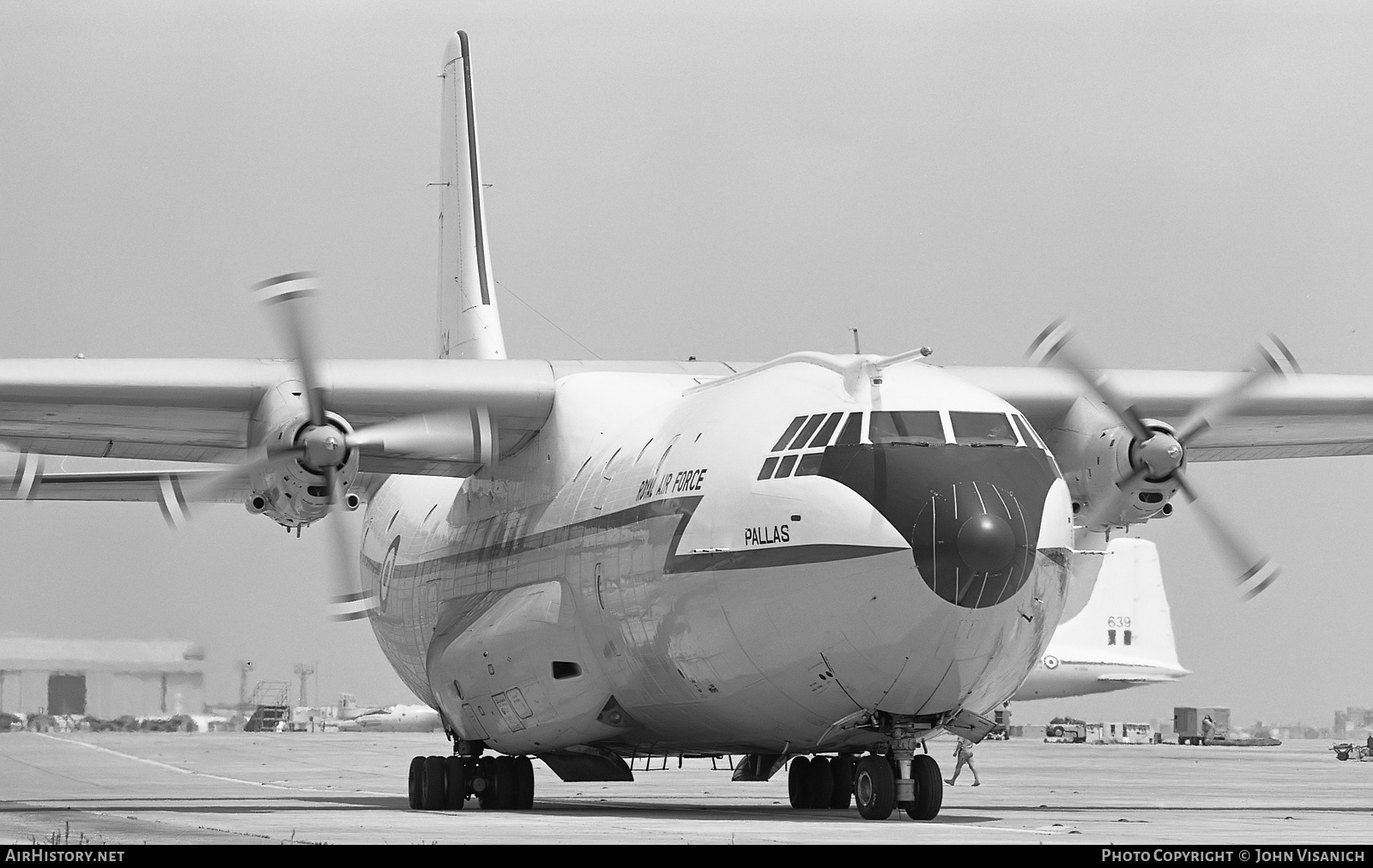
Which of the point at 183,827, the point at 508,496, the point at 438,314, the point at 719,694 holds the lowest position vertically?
the point at 183,827

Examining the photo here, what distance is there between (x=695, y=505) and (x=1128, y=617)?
40.9 metres

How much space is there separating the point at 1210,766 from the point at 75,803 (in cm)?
2427

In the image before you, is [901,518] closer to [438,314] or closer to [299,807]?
[299,807]

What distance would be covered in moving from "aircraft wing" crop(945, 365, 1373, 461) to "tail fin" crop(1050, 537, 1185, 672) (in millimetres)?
32129

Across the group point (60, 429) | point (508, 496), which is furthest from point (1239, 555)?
point (60, 429)

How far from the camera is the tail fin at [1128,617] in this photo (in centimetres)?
5416

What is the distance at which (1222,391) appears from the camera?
20.7 metres

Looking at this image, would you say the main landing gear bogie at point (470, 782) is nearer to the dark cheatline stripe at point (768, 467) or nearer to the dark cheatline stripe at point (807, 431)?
the dark cheatline stripe at point (768, 467)

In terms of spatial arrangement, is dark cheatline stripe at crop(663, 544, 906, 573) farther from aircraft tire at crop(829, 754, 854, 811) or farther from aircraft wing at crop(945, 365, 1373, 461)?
aircraft wing at crop(945, 365, 1373, 461)

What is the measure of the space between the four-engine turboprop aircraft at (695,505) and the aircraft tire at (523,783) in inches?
1.4

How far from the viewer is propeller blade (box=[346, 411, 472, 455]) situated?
62.4 feet

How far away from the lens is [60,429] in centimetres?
1980

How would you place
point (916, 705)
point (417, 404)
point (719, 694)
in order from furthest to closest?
point (417, 404), point (719, 694), point (916, 705)

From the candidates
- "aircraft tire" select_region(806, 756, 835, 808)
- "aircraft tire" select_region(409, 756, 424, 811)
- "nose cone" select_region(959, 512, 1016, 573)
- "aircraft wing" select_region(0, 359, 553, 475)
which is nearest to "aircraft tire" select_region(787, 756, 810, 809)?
"aircraft tire" select_region(806, 756, 835, 808)
